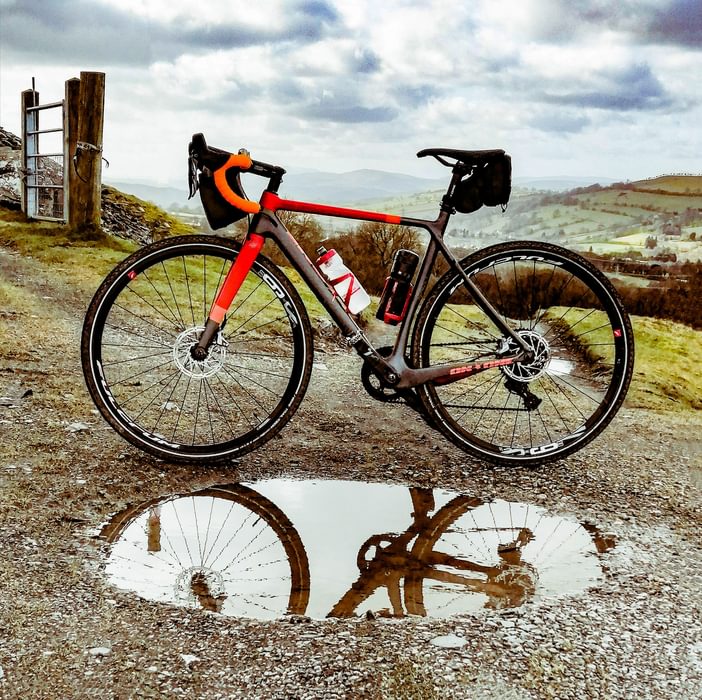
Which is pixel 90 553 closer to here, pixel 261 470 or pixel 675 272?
pixel 261 470

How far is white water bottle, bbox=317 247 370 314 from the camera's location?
3.80 m

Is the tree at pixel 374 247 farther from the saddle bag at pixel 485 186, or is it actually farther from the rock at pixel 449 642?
the rock at pixel 449 642

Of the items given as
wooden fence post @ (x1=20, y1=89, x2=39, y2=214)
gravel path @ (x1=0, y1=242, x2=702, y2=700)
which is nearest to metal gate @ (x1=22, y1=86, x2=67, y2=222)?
wooden fence post @ (x1=20, y1=89, x2=39, y2=214)

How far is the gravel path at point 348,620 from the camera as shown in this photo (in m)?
2.20

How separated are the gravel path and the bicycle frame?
0.46 m

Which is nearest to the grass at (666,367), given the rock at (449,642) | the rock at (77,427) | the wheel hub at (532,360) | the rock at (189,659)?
the wheel hub at (532,360)

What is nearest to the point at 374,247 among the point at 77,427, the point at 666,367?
the point at 77,427

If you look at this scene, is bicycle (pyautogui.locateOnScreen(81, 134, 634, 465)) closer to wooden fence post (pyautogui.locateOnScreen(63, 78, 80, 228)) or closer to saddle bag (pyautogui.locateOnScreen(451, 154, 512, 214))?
saddle bag (pyautogui.locateOnScreen(451, 154, 512, 214))

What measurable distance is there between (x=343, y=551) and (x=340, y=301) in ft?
3.97

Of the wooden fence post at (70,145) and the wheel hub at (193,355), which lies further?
the wooden fence post at (70,145)

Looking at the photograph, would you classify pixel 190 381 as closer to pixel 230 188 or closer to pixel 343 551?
pixel 230 188

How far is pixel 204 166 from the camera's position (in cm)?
369

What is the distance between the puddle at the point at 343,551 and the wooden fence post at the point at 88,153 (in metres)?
6.94

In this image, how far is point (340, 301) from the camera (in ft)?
12.6
